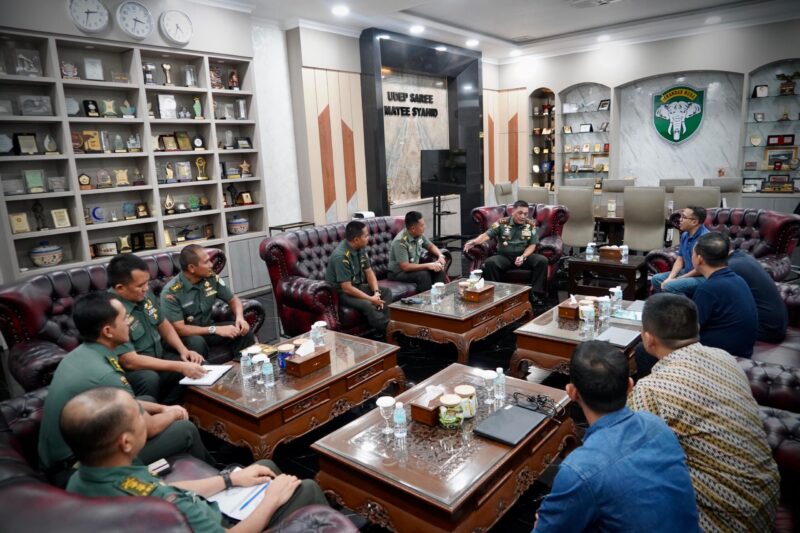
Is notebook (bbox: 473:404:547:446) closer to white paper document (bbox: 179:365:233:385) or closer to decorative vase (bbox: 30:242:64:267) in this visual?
white paper document (bbox: 179:365:233:385)

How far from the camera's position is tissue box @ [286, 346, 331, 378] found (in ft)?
9.04

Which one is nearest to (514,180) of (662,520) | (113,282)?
Result: (113,282)

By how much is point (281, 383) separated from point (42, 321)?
165 centimetres

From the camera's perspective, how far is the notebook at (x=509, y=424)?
6.81 feet

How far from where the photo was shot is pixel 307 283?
13.6ft

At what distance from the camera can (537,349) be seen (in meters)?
3.31

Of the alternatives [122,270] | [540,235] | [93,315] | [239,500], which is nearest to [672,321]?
[239,500]

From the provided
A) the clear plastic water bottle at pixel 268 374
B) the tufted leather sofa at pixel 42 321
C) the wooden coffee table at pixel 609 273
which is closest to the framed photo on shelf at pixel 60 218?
the tufted leather sofa at pixel 42 321

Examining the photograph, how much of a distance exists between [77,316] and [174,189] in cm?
385

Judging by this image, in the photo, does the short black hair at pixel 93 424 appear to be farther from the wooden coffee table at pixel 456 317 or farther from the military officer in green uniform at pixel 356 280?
the military officer in green uniform at pixel 356 280

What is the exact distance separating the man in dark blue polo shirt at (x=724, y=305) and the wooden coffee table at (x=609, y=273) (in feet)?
7.23

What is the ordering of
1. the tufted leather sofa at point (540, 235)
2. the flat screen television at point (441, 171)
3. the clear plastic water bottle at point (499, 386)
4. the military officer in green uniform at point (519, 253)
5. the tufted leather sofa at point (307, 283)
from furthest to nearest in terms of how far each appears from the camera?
the flat screen television at point (441, 171), the tufted leather sofa at point (540, 235), the military officer in green uniform at point (519, 253), the tufted leather sofa at point (307, 283), the clear plastic water bottle at point (499, 386)

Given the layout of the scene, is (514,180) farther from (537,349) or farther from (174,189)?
(537,349)

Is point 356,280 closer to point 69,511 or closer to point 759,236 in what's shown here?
point 69,511
